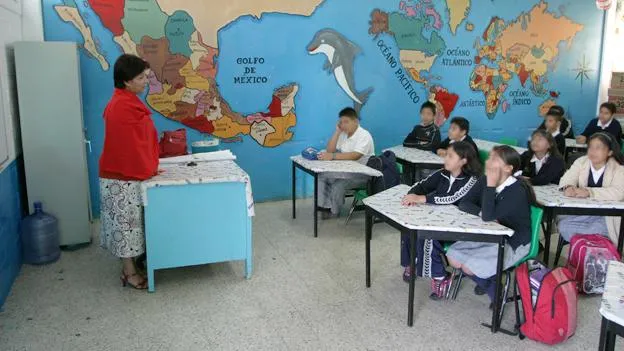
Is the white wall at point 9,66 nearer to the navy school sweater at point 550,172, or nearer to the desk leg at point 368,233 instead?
the desk leg at point 368,233

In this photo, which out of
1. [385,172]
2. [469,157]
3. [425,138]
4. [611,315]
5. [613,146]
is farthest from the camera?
[425,138]

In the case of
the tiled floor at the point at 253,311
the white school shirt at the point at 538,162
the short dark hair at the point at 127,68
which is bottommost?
the tiled floor at the point at 253,311

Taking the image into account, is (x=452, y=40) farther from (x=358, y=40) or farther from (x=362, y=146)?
(x=362, y=146)

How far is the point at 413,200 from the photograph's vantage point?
10.2 feet

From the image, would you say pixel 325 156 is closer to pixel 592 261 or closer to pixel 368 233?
pixel 368 233

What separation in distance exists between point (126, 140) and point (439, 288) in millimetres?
2181

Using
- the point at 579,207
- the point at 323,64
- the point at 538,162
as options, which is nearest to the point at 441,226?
the point at 579,207

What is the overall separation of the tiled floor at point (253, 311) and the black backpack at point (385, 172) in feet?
2.30

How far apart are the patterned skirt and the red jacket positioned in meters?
0.07

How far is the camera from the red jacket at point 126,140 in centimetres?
313

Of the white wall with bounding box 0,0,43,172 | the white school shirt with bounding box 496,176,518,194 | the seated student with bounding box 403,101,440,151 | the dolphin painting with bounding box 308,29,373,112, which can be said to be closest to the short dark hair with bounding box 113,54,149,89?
the white wall with bounding box 0,0,43,172

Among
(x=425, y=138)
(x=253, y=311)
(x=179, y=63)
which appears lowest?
(x=253, y=311)

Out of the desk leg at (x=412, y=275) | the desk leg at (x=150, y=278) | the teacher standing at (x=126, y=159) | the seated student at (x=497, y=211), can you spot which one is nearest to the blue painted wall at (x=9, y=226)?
the teacher standing at (x=126, y=159)

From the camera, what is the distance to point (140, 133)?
10.5 ft
